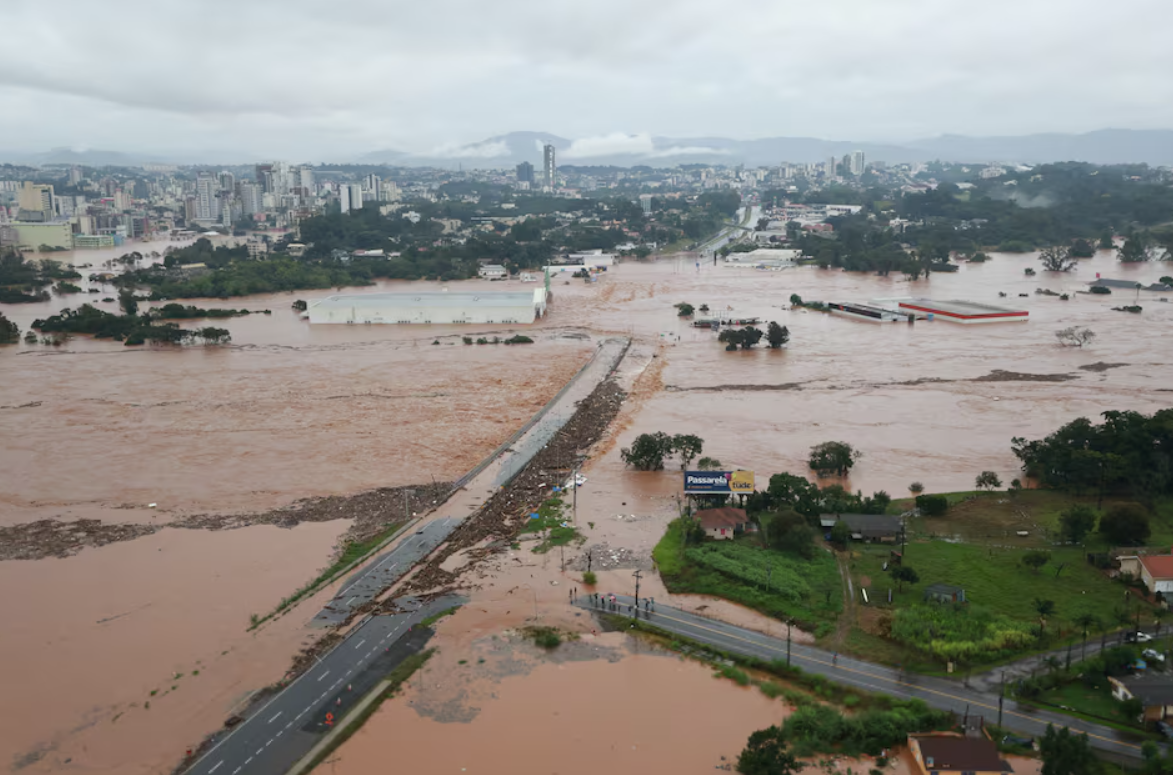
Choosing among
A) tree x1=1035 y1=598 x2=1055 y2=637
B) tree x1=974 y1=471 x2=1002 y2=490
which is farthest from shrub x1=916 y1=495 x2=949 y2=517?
tree x1=1035 y1=598 x2=1055 y2=637

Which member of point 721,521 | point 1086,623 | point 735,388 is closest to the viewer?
point 1086,623

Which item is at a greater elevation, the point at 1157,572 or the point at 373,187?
the point at 373,187

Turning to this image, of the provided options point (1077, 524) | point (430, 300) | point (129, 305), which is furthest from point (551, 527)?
point (129, 305)

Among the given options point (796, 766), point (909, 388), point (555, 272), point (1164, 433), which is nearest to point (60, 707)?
point (796, 766)

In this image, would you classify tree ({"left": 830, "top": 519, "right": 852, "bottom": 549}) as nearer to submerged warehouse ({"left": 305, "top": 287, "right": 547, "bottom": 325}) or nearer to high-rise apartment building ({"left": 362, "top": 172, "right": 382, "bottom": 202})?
submerged warehouse ({"left": 305, "top": 287, "right": 547, "bottom": 325})

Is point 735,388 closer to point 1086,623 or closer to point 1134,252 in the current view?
point 1086,623

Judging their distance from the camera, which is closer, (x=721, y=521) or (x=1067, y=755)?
(x=1067, y=755)

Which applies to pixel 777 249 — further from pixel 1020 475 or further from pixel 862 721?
pixel 862 721

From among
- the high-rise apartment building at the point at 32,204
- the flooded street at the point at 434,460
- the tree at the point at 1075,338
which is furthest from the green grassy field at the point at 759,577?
the high-rise apartment building at the point at 32,204
